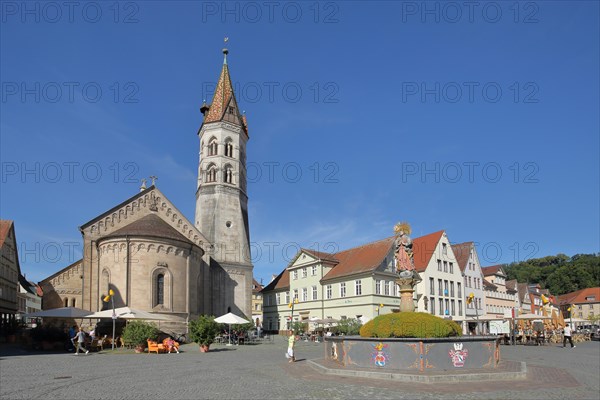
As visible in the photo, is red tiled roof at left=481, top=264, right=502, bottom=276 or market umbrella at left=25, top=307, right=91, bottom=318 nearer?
market umbrella at left=25, top=307, right=91, bottom=318

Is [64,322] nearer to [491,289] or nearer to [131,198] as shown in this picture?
[131,198]

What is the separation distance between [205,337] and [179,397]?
17.6 m

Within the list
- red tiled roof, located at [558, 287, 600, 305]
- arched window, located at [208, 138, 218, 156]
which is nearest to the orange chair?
arched window, located at [208, 138, 218, 156]

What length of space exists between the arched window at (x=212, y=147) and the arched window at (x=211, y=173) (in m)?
1.62

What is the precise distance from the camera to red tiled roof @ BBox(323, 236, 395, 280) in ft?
178

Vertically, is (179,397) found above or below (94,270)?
below

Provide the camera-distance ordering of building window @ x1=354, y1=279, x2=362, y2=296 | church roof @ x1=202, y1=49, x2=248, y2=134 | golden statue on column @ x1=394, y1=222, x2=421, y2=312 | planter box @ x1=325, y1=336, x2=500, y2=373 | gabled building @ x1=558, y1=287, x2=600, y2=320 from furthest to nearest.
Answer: gabled building @ x1=558, y1=287, x2=600, y2=320 < church roof @ x1=202, y1=49, x2=248, y2=134 < building window @ x1=354, y1=279, x2=362, y2=296 < golden statue on column @ x1=394, y1=222, x2=421, y2=312 < planter box @ x1=325, y1=336, x2=500, y2=373

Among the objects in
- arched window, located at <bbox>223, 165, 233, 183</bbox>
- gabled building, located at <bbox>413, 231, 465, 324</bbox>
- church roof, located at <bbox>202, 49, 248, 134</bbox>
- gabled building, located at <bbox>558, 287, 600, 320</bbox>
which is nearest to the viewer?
gabled building, located at <bbox>413, 231, 465, 324</bbox>

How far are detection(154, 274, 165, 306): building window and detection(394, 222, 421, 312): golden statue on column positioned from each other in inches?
903

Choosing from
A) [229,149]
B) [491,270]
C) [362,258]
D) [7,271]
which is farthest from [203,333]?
[491,270]

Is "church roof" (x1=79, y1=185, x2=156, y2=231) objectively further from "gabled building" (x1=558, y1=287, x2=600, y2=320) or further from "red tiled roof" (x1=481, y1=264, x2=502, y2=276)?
"gabled building" (x1=558, y1=287, x2=600, y2=320)

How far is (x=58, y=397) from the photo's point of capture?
1268 cm

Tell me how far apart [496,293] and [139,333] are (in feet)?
192

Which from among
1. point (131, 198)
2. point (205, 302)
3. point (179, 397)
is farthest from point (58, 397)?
point (205, 302)
